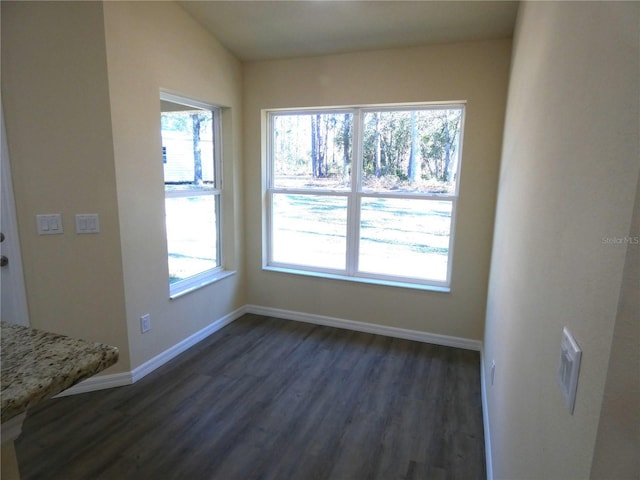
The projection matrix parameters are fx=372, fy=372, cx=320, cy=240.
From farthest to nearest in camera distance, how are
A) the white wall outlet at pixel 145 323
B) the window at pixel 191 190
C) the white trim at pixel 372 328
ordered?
the white trim at pixel 372 328 < the window at pixel 191 190 < the white wall outlet at pixel 145 323

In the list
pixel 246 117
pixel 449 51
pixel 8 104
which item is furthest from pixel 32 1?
pixel 449 51

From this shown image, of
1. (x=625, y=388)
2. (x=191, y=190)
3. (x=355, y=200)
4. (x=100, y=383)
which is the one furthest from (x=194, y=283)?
(x=625, y=388)

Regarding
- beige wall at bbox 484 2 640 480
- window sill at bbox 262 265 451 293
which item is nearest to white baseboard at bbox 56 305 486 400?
window sill at bbox 262 265 451 293

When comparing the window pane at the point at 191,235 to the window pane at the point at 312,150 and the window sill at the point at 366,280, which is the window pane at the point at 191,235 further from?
the window pane at the point at 312,150

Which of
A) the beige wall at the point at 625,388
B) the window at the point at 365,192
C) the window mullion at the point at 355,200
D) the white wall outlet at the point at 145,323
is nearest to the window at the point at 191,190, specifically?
the white wall outlet at the point at 145,323

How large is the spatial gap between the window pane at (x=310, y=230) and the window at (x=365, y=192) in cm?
1

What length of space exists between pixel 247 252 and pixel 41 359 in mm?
3181

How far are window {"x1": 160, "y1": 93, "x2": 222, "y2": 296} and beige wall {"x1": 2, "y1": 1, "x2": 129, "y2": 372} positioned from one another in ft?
1.86

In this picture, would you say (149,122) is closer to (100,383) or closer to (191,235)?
(191,235)

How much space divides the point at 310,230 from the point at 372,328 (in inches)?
45.4

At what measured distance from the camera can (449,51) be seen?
2.97m

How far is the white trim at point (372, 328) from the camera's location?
10.9 feet

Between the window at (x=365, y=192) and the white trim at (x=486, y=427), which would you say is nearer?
the white trim at (x=486, y=427)

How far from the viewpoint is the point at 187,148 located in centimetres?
324
